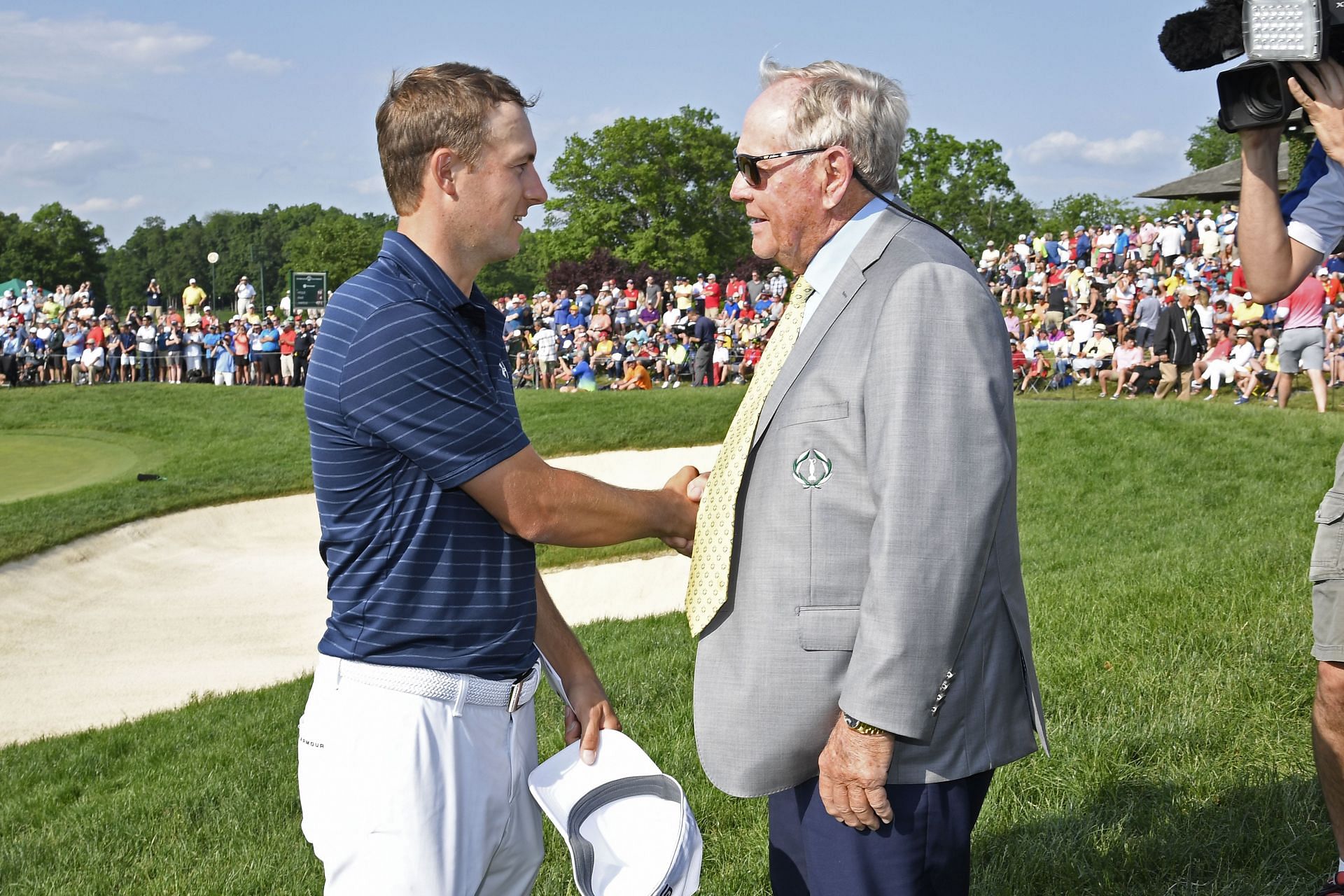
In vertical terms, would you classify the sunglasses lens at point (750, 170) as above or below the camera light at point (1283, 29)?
below

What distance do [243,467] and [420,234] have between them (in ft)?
50.5

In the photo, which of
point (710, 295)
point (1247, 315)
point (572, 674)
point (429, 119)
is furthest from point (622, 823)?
point (710, 295)

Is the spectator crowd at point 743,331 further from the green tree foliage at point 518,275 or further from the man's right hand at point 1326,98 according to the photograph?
the green tree foliage at point 518,275

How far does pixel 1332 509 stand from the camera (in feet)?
11.0

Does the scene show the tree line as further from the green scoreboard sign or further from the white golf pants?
the white golf pants

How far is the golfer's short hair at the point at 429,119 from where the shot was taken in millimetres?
2629

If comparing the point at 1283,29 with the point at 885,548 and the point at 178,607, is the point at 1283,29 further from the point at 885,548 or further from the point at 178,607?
the point at 178,607

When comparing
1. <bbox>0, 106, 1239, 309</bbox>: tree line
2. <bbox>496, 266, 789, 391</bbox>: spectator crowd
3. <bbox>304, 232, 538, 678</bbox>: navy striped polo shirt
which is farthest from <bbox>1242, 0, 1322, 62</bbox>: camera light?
<bbox>0, 106, 1239, 309</bbox>: tree line

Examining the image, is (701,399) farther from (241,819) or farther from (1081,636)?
(241,819)

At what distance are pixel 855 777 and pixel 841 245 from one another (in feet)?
4.00

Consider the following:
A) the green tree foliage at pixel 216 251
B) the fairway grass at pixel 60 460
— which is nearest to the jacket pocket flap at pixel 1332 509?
the fairway grass at pixel 60 460

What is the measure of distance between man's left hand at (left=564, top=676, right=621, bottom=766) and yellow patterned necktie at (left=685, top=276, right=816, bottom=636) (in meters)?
0.35

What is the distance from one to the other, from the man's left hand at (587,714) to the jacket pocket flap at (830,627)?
66cm

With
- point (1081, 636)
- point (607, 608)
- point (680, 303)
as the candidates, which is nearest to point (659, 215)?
point (680, 303)
